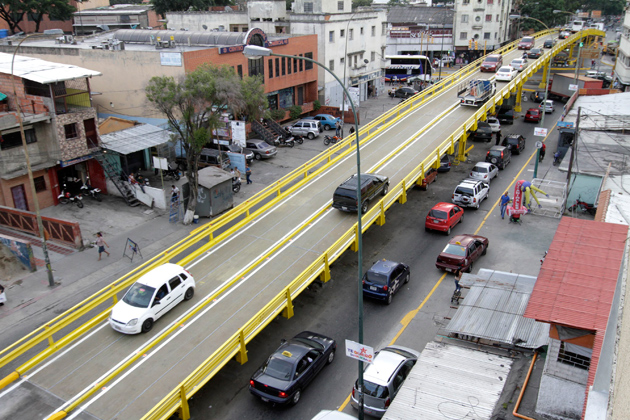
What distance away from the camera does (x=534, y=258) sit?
24.1m

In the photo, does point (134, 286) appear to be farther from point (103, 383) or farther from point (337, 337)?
point (337, 337)

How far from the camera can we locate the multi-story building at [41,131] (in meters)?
28.0

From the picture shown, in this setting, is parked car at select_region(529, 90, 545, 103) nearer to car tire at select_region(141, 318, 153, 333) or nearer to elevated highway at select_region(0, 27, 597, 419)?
elevated highway at select_region(0, 27, 597, 419)

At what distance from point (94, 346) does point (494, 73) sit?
4428 centimetres

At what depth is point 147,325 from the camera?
16.4 meters

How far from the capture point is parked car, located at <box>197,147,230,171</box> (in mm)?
34906

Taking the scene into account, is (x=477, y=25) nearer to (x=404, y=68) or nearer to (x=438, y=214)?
(x=404, y=68)

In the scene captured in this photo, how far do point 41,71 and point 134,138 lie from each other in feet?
21.2

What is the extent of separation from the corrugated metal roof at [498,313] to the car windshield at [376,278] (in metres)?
3.07

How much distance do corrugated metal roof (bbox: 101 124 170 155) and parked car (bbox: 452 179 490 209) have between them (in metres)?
19.4

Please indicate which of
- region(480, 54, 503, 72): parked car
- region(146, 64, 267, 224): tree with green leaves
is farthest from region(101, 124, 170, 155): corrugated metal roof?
region(480, 54, 503, 72): parked car

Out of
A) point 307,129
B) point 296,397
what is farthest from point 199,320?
point 307,129

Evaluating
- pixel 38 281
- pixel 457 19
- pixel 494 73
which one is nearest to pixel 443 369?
pixel 38 281

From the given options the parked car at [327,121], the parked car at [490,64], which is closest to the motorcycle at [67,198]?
the parked car at [327,121]
